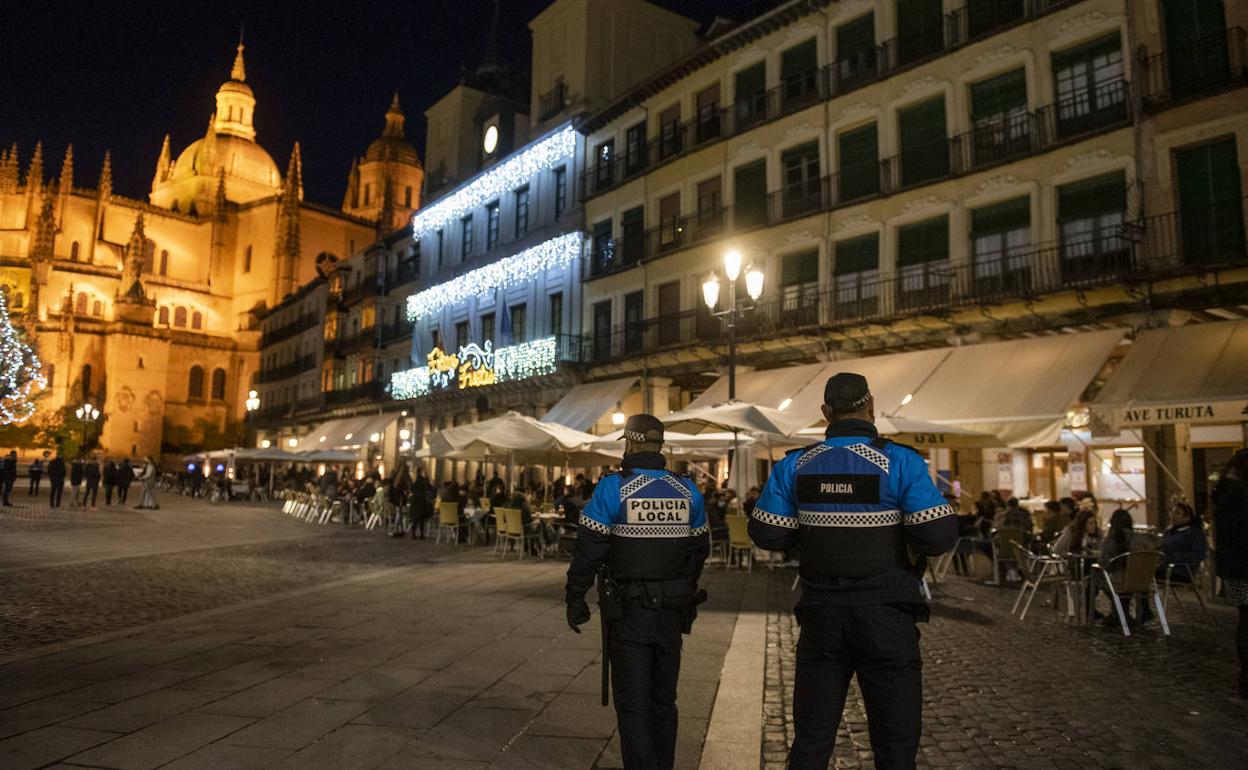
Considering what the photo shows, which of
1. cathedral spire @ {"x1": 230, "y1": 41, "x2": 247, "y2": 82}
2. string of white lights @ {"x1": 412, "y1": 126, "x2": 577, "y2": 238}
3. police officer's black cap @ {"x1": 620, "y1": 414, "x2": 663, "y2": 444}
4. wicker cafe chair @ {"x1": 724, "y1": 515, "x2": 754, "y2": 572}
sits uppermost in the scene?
cathedral spire @ {"x1": 230, "y1": 41, "x2": 247, "y2": 82}

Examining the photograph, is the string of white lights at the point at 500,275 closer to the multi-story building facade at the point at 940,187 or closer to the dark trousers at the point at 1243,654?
the multi-story building facade at the point at 940,187

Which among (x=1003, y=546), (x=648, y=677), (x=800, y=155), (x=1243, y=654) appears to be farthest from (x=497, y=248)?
(x=648, y=677)

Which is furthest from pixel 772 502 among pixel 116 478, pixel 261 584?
pixel 116 478

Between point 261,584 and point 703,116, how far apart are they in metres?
18.4

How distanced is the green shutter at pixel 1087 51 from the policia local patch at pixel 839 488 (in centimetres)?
1642

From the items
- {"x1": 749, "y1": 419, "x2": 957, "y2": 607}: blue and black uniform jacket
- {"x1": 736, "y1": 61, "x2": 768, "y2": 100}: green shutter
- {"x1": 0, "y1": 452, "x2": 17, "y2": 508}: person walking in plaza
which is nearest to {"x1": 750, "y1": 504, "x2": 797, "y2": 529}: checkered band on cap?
{"x1": 749, "y1": 419, "x2": 957, "y2": 607}: blue and black uniform jacket

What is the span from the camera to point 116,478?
31125 mm

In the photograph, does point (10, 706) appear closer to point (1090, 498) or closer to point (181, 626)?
point (181, 626)

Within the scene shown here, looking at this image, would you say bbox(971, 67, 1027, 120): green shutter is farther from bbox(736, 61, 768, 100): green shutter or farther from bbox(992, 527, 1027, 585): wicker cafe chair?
bbox(992, 527, 1027, 585): wicker cafe chair

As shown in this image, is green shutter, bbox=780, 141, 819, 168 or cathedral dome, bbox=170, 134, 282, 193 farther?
cathedral dome, bbox=170, 134, 282, 193

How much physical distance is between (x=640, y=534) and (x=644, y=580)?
0.22m

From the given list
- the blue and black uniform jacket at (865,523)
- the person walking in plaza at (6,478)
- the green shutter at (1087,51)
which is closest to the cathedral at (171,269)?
the person walking in plaza at (6,478)

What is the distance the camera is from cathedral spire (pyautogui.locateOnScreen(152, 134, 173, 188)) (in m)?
82.8

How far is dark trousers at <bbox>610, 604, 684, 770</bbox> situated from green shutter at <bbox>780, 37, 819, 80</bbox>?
20248mm
